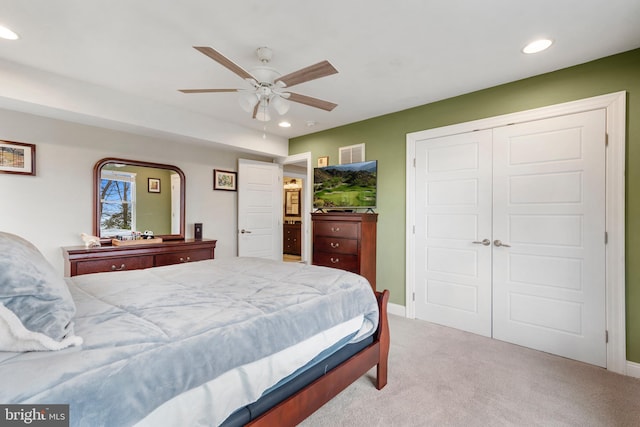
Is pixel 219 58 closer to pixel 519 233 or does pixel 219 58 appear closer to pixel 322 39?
pixel 322 39

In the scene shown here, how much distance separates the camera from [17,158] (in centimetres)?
291

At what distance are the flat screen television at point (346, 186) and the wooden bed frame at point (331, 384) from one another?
78.5 inches

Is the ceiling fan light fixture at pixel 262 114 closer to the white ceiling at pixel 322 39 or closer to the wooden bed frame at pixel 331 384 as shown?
the white ceiling at pixel 322 39

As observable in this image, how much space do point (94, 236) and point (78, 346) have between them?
2948mm

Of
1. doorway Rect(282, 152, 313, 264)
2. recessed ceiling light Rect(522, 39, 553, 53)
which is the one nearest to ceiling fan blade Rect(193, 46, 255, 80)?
recessed ceiling light Rect(522, 39, 553, 53)

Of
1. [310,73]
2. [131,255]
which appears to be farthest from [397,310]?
[131,255]

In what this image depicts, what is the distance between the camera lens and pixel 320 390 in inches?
62.5

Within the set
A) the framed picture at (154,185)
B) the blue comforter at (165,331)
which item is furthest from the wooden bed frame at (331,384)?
the framed picture at (154,185)

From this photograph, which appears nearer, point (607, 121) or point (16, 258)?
point (16, 258)

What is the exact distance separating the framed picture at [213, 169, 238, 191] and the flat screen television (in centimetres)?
126

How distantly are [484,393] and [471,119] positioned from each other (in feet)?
8.23

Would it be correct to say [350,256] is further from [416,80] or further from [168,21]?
[168,21]

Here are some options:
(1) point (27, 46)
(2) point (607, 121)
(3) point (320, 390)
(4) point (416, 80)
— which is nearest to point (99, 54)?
(1) point (27, 46)

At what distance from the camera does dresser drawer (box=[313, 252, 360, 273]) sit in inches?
144
